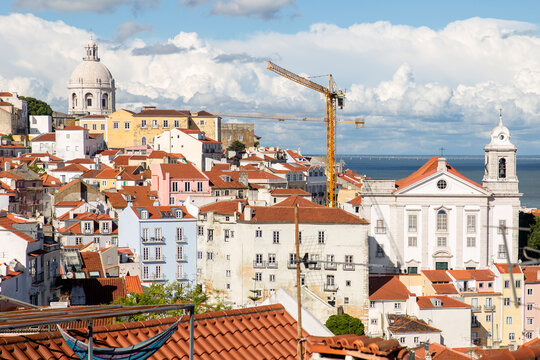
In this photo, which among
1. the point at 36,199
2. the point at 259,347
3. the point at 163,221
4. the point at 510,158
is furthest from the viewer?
the point at 36,199

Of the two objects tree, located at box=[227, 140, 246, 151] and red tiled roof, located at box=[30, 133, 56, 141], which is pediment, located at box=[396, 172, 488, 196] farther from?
tree, located at box=[227, 140, 246, 151]

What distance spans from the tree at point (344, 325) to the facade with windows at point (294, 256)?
884 millimetres

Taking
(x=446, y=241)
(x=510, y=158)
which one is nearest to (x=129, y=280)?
(x=446, y=241)

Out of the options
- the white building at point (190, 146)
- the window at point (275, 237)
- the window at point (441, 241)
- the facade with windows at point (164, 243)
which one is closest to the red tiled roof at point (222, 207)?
the facade with windows at point (164, 243)

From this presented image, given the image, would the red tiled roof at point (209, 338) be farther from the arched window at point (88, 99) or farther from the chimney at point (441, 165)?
the arched window at point (88, 99)

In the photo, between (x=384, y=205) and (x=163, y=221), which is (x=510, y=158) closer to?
(x=384, y=205)

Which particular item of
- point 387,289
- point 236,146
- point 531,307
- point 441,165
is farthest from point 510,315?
point 236,146

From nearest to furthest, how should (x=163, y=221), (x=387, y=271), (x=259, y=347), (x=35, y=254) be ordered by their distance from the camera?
(x=259, y=347) → (x=35, y=254) → (x=163, y=221) → (x=387, y=271)

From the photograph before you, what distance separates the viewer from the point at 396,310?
4512 cm

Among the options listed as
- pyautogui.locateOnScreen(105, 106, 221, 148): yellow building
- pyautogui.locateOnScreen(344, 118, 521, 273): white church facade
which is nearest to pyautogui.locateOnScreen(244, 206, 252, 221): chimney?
pyautogui.locateOnScreen(344, 118, 521, 273): white church facade

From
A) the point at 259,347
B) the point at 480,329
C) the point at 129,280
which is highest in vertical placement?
the point at 259,347

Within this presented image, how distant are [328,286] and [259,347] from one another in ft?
122

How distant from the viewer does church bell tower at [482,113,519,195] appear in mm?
57906

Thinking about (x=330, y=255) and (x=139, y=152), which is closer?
(x=330, y=255)
